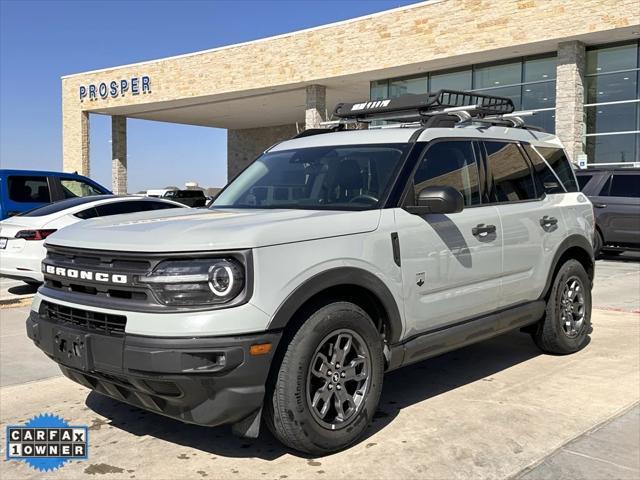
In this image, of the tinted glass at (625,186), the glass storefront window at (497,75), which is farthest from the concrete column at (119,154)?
the tinted glass at (625,186)

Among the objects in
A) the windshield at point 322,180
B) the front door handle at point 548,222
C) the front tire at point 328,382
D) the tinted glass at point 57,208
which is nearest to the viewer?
the front tire at point 328,382

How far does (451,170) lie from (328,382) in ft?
6.09

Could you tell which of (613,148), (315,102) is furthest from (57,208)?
(315,102)

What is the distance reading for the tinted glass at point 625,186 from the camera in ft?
44.7

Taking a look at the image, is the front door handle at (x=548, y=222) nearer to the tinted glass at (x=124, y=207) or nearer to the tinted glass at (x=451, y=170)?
the tinted glass at (x=451, y=170)

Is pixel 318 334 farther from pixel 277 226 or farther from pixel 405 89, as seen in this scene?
pixel 405 89

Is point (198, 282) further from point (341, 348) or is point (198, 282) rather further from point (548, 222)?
point (548, 222)

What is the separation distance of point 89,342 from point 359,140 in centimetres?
231

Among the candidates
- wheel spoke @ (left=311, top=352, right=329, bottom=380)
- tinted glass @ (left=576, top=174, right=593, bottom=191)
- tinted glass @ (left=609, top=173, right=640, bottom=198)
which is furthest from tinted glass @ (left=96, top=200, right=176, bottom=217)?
tinted glass @ (left=609, top=173, right=640, bottom=198)

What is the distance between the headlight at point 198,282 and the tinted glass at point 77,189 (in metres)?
9.60

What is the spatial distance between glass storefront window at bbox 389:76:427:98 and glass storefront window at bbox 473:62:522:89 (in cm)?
244

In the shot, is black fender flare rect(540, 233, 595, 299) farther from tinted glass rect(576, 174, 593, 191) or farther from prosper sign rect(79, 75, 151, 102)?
prosper sign rect(79, 75, 151, 102)

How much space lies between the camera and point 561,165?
595cm

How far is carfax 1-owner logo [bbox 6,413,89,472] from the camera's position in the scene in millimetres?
3656
